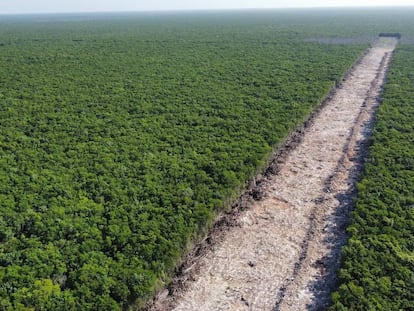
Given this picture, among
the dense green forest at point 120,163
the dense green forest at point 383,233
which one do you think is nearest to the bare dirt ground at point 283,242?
the dense green forest at point 383,233

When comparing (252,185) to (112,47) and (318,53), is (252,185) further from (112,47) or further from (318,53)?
(112,47)

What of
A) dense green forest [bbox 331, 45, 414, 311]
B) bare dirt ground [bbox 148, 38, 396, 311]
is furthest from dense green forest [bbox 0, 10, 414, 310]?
dense green forest [bbox 331, 45, 414, 311]

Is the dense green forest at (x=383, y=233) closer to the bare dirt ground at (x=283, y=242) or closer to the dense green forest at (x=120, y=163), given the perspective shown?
the bare dirt ground at (x=283, y=242)

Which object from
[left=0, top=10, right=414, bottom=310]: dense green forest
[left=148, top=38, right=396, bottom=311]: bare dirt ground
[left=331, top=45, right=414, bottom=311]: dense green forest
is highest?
[left=0, top=10, right=414, bottom=310]: dense green forest

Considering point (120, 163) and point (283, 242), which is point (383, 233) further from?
point (120, 163)

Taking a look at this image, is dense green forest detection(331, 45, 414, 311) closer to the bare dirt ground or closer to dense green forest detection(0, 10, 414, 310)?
the bare dirt ground

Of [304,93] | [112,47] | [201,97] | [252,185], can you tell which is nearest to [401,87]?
[304,93]
